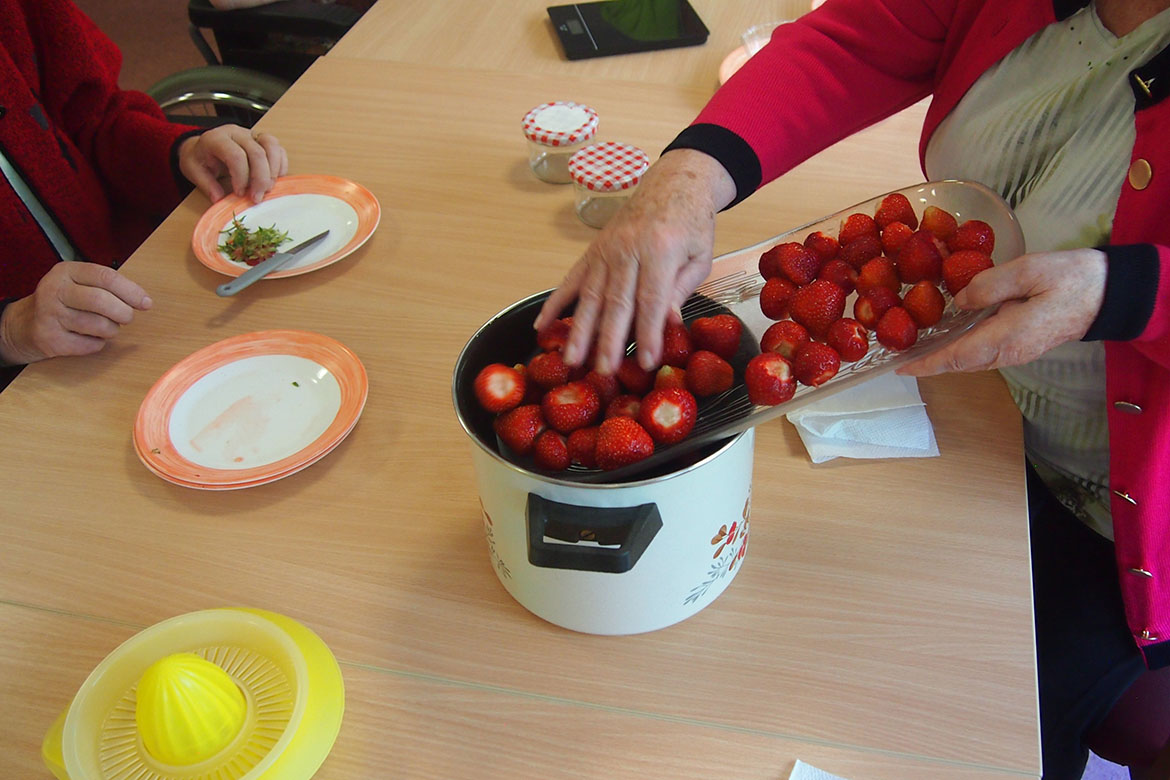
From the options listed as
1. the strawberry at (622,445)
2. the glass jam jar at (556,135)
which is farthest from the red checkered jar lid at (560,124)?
the strawberry at (622,445)

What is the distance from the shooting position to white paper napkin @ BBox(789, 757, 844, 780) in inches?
23.3

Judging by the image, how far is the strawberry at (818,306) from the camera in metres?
0.70

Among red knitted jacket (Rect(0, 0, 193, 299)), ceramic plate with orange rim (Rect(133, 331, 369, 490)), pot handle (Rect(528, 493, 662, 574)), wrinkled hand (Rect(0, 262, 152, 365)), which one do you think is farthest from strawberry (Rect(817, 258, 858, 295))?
red knitted jacket (Rect(0, 0, 193, 299))

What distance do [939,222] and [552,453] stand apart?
429 mm

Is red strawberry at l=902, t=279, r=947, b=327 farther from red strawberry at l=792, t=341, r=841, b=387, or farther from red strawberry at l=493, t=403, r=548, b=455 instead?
red strawberry at l=493, t=403, r=548, b=455

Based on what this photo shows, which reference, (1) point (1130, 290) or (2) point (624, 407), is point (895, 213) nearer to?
(1) point (1130, 290)

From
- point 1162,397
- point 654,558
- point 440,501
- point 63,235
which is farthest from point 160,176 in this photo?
point 1162,397

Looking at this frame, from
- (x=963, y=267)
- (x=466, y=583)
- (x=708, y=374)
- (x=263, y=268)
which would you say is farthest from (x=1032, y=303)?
(x=263, y=268)

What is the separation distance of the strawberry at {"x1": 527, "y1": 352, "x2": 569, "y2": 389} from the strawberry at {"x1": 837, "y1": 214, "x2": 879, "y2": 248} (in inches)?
12.1

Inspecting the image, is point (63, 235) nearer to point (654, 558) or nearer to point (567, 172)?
point (567, 172)

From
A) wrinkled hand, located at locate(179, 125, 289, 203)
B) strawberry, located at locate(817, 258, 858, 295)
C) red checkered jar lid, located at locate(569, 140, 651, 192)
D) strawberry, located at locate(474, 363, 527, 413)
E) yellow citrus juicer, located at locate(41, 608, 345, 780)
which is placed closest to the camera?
yellow citrus juicer, located at locate(41, 608, 345, 780)

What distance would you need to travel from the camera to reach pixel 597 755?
2.01ft

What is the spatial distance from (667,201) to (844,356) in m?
0.24

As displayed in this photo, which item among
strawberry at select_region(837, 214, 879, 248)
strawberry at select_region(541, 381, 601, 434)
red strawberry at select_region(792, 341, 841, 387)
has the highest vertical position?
strawberry at select_region(837, 214, 879, 248)
